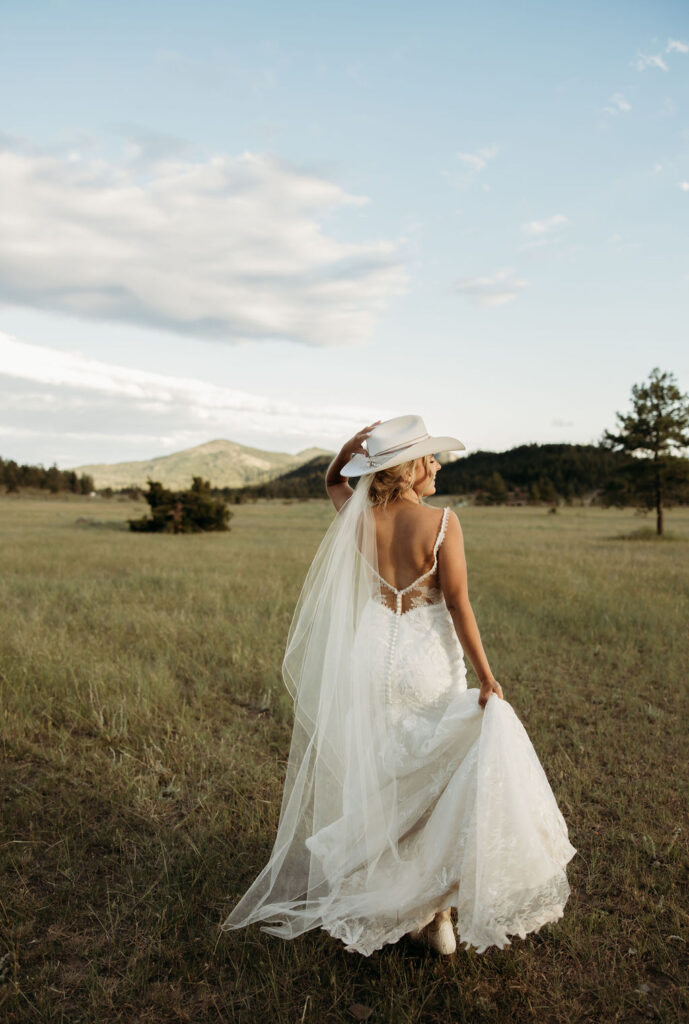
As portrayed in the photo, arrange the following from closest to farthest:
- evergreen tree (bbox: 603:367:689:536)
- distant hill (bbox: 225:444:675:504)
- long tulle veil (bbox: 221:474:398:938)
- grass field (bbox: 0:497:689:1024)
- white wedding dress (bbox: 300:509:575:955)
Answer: white wedding dress (bbox: 300:509:575:955) → grass field (bbox: 0:497:689:1024) → long tulle veil (bbox: 221:474:398:938) → evergreen tree (bbox: 603:367:689:536) → distant hill (bbox: 225:444:675:504)

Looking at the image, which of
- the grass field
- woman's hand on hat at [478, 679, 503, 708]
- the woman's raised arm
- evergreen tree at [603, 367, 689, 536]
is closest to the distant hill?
evergreen tree at [603, 367, 689, 536]

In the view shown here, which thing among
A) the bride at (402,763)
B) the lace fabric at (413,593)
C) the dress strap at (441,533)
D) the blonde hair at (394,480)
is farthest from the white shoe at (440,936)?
the blonde hair at (394,480)

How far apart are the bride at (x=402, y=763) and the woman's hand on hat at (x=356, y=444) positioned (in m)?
0.01

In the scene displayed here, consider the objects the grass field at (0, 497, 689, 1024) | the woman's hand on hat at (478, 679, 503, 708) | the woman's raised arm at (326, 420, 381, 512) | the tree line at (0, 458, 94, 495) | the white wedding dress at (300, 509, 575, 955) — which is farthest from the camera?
the tree line at (0, 458, 94, 495)

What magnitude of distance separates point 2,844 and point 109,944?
4.21 feet

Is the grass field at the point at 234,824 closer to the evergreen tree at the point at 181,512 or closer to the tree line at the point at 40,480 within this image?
the evergreen tree at the point at 181,512

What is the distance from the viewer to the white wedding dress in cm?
283

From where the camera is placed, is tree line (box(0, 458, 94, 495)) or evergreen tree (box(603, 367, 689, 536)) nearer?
evergreen tree (box(603, 367, 689, 536))

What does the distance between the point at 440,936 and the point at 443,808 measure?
837 millimetres

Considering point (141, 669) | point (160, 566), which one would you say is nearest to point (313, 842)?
point (141, 669)

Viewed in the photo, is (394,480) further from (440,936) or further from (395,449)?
(440,936)

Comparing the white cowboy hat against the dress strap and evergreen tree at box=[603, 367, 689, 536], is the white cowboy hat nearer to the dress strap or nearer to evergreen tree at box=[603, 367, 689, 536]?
the dress strap

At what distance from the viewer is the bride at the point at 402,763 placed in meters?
2.85

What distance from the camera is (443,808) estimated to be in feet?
9.99
